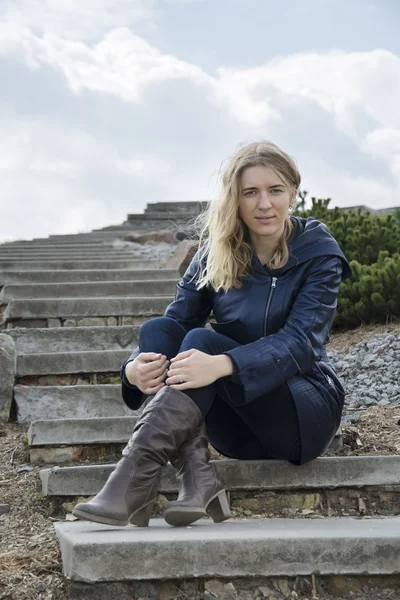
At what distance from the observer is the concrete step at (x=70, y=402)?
4066mm

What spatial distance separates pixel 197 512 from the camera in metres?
2.55

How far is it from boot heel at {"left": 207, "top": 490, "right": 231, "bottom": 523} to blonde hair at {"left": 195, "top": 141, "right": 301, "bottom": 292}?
0.79m

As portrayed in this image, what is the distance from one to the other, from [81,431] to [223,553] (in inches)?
53.8

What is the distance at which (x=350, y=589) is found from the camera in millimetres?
2432

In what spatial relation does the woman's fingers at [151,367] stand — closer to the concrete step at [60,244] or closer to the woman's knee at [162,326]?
the woman's knee at [162,326]

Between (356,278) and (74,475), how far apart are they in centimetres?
342

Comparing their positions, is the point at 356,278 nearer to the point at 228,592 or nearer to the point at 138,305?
the point at 138,305

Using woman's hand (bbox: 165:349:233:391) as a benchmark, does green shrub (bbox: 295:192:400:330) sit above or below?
above

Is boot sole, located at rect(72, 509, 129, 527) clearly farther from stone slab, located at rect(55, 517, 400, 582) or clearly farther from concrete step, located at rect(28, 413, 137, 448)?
concrete step, located at rect(28, 413, 137, 448)

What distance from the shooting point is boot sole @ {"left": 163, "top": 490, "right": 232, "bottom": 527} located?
8.33 ft

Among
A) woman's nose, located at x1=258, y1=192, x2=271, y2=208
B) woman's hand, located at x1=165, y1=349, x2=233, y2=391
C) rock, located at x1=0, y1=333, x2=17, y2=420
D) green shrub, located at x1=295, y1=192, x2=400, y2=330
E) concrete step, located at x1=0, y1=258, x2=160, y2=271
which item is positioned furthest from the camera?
concrete step, located at x1=0, y1=258, x2=160, y2=271

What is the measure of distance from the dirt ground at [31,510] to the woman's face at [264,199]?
109 centimetres

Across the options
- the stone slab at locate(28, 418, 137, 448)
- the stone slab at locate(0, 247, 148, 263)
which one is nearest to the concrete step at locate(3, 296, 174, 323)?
the stone slab at locate(28, 418, 137, 448)

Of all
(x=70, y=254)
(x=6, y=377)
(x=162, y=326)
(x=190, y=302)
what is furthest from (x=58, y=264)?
(x=162, y=326)
